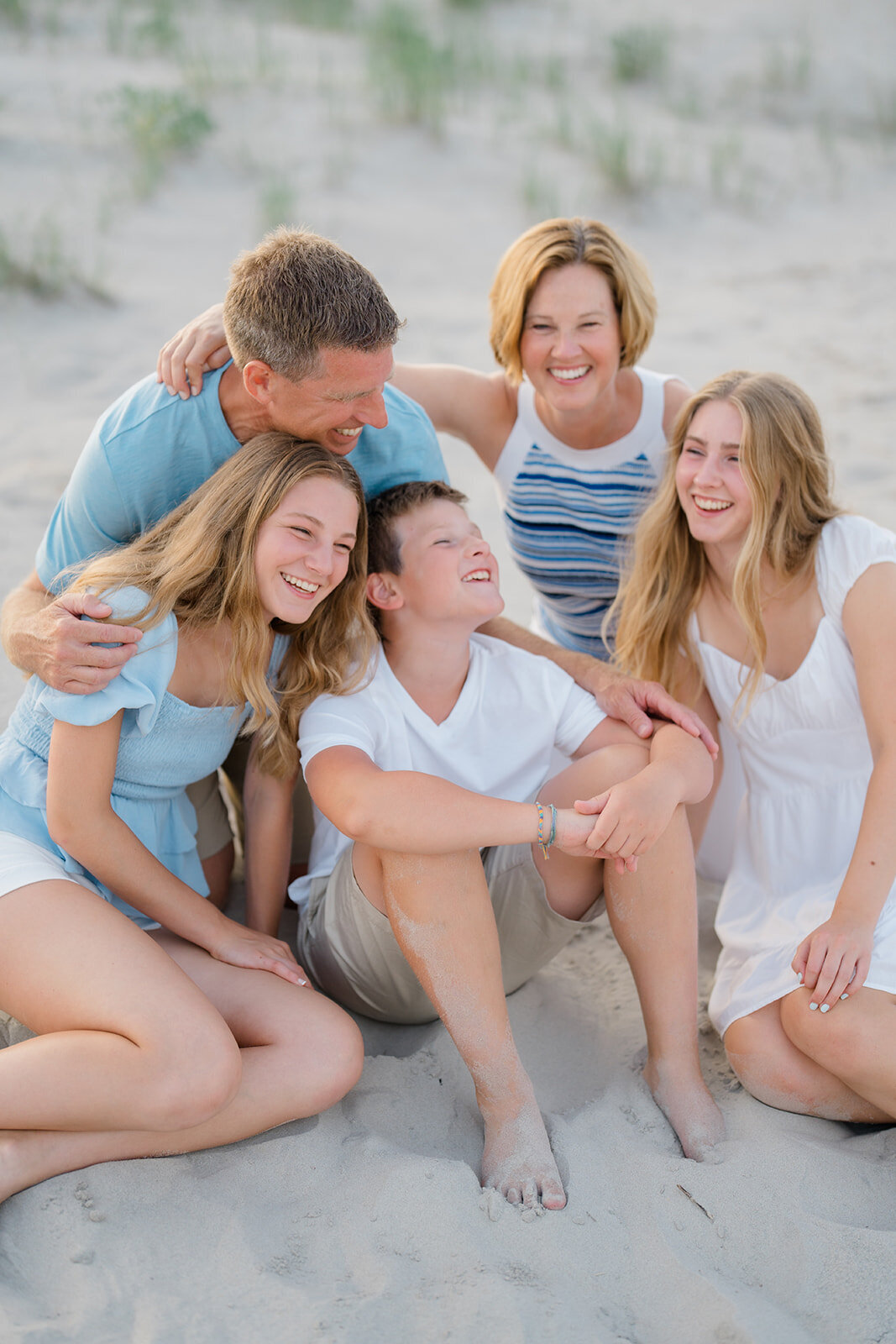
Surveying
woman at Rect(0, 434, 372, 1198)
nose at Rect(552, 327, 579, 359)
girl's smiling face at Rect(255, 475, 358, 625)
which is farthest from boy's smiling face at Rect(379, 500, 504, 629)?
nose at Rect(552, 327, 579, 359)


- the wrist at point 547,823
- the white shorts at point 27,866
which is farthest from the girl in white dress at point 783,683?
the white shorts at point 27,866

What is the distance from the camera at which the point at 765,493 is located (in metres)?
2.60

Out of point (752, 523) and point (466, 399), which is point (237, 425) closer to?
point (466, 399)

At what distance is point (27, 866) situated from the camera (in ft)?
7.29

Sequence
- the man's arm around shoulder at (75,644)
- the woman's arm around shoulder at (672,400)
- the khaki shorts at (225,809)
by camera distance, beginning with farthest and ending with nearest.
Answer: the woman's arm around shoulder at (672,400) < the khaki shorts at (225,809) < the man's arm around shoulder at (75,644)

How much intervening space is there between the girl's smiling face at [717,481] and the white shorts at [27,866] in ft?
5.11

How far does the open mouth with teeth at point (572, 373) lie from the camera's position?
121 inches

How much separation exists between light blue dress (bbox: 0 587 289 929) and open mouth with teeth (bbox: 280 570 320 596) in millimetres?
207

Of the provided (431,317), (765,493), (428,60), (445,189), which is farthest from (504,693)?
(428,60)

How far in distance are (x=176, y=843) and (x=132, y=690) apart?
0.47 meters

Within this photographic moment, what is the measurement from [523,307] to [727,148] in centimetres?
674

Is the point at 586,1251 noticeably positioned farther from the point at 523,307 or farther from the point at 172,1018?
the point at 523,307

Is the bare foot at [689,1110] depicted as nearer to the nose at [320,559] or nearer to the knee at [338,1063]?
the knee at [338,1063]

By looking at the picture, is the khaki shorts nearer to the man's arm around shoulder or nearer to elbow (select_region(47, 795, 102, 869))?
elbow (select_region(47, 795, 102, 869))
